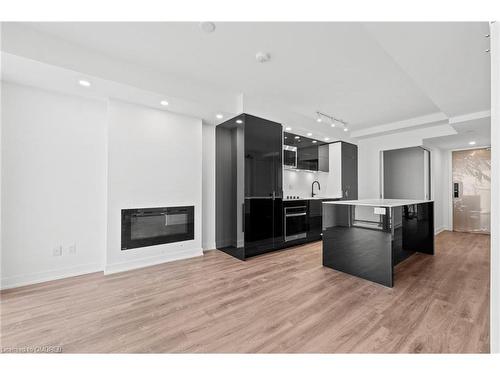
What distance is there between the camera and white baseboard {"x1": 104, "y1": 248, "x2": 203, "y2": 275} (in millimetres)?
2890

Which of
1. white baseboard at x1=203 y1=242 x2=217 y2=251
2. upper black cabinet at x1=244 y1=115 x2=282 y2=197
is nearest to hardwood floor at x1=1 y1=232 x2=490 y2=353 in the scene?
white baseboard at x1=203 y1=242 x2=217 y2=251

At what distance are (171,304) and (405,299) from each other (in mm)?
2296

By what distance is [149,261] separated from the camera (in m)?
3.15

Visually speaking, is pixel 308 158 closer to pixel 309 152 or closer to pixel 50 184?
pixel 309 152

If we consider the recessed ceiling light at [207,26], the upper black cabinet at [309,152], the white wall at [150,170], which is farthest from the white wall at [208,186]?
the recessed ceiling light at [207,26]

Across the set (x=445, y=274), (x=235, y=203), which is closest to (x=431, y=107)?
(x=445, y=274)

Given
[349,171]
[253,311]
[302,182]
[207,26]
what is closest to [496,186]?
[253,311]

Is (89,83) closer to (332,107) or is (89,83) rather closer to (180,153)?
(180,153)

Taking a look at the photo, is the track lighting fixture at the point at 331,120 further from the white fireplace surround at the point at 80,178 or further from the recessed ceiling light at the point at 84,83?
the recessed ceiling light at the point at 84,83

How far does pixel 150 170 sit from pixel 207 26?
2.04 m

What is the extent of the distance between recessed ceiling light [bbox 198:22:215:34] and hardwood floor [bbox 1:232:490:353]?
257 centimetres

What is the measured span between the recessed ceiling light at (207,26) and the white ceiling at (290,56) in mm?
55

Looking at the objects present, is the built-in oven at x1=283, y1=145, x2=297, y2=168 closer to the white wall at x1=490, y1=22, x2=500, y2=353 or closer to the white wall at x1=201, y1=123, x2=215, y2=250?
the white wall at x1=201, y1=123, x2=215, y2=250

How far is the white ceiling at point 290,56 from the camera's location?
6.37ft
